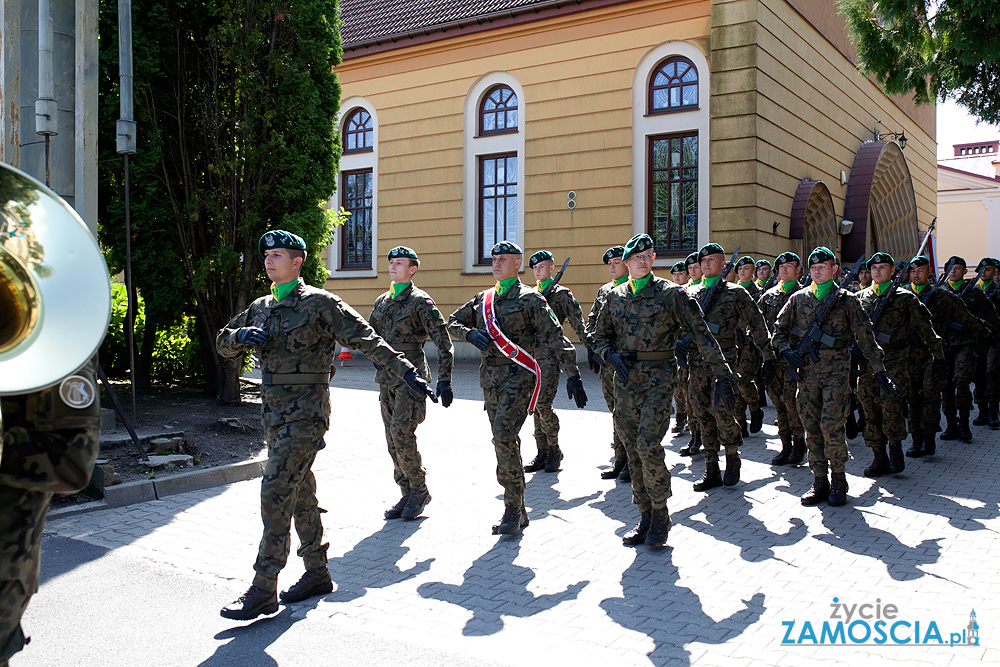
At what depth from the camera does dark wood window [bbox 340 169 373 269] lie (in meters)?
22.1

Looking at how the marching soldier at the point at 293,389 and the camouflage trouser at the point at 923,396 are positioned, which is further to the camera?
the camouflage trouser at the point at 923,396

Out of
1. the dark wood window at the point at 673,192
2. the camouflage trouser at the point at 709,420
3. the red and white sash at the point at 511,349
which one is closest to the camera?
the red and white sash at the point at 511,349

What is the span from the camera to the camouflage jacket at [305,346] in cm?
463

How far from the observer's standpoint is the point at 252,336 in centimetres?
457

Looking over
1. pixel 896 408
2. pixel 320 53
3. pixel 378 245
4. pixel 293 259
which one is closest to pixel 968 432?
pixel 896 408

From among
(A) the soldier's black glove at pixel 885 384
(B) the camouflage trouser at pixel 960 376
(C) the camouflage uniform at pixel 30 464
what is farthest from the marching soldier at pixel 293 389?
(B) the camouflage trouser at pixel 960 376

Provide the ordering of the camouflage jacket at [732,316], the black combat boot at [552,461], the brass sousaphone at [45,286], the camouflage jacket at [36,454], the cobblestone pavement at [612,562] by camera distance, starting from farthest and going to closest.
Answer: the black combat boot at [552,461], the camouflage jacket at [732,316], the cobblestone pavement at [612,562], the camouflage jacket at [36,454], the brass sousaphone at [45,286]

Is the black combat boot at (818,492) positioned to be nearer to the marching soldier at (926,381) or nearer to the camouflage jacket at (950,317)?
the marching soldier at (926,381)

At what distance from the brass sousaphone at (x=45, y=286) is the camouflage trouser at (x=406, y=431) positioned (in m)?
4.45

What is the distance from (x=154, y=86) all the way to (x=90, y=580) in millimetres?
7378

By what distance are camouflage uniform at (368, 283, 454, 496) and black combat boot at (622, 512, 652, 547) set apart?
73.3 inches

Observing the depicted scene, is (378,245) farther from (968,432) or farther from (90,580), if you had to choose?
(90,580)

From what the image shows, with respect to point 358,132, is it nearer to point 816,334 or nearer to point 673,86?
point 673,86

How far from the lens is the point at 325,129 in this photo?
11117 mm
